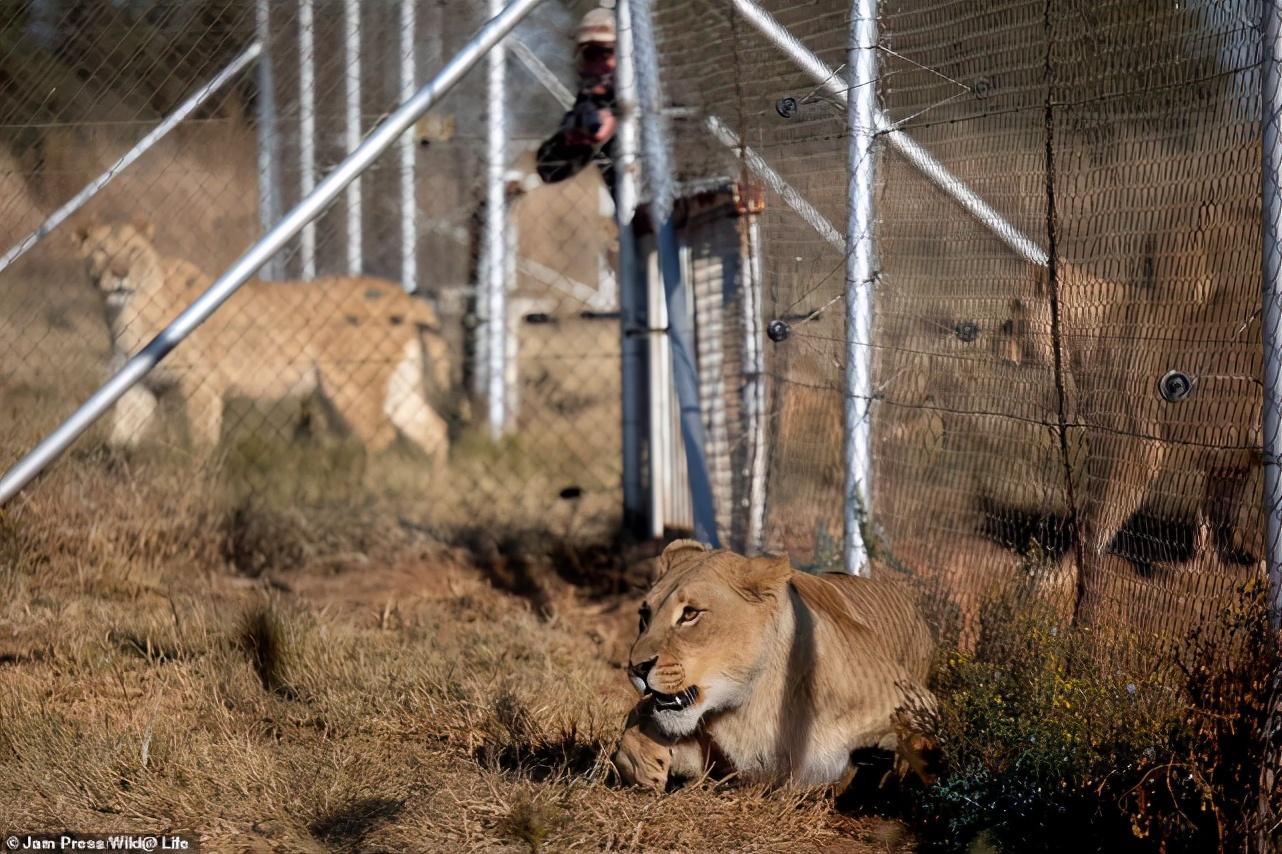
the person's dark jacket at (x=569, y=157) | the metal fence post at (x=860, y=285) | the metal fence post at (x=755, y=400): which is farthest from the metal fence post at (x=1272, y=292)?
the person's dark jacket at (x=569, y=157)

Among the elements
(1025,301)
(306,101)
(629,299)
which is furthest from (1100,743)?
(306,101)

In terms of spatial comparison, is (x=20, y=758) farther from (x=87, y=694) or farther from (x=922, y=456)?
(x=922, y=456)

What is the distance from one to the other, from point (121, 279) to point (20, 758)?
419 cm

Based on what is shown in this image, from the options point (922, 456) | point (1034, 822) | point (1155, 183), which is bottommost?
point (1034, 822)

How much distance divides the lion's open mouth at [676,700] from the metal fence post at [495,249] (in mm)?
4429

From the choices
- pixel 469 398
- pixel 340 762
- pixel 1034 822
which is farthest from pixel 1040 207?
pixel 469 398

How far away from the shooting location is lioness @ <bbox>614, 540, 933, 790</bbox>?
147 inches

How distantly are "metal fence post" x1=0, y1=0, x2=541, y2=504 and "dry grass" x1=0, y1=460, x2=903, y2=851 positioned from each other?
2.39ft

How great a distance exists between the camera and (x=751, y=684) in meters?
3.84

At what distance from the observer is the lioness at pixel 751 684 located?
3.74 metres

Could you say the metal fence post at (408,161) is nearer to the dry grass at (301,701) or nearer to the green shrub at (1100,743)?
the dry grass at (301,701)

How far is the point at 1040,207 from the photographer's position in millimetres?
4172

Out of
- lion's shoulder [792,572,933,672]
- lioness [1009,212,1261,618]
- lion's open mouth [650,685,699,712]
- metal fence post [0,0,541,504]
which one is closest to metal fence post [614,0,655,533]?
metal fence post [0,0,541,504]

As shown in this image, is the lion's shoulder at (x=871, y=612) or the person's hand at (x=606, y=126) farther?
the person's hand at (x=606, y=126)
